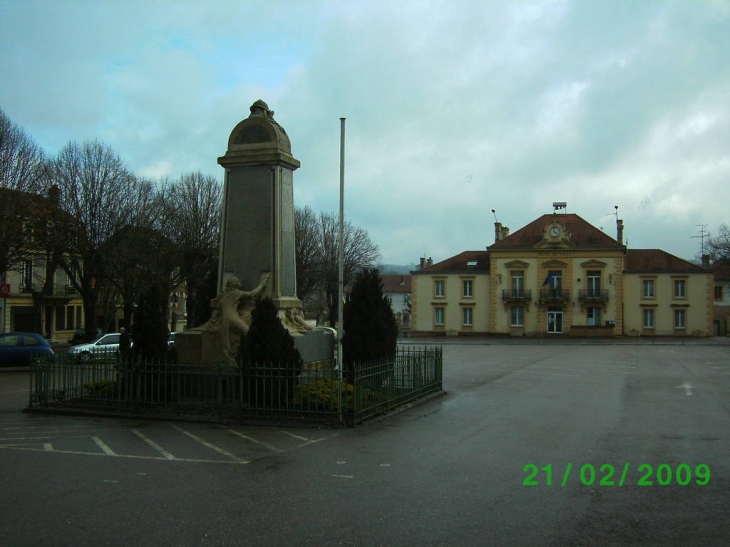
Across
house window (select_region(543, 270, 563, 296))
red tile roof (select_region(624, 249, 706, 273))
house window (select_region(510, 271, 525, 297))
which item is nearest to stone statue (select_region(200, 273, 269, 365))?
house window (select_region(543, 270, 563, 296))

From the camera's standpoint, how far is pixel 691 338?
208 ft

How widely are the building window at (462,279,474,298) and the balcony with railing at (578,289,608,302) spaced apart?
10072mm

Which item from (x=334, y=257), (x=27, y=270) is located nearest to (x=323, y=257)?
(x=334, y=257)

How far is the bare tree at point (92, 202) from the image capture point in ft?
116

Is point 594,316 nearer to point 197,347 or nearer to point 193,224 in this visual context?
point 193,224

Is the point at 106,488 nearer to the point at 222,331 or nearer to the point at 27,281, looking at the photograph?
the point at 222,331

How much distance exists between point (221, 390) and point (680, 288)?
6192cm

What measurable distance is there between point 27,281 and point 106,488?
37559 millimetres

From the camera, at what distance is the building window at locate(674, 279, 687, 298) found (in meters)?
66.0

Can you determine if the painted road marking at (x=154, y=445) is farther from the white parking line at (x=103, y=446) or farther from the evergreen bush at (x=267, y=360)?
the evergreen bush at (x=267, y=360)

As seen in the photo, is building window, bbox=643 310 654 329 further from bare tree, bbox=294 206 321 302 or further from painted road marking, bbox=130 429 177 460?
painted road marking, bbox=130 429 177 460

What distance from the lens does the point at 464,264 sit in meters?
72.2

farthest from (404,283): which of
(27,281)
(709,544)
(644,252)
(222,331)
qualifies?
(709,544)

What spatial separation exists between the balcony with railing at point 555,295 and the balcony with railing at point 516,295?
3.96 ft
